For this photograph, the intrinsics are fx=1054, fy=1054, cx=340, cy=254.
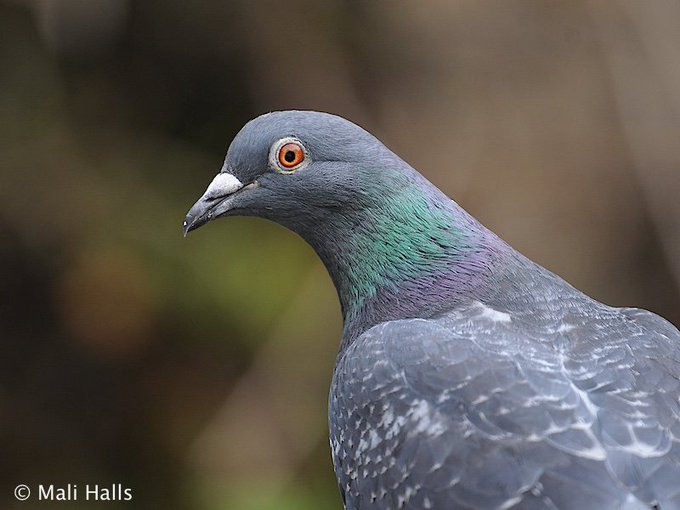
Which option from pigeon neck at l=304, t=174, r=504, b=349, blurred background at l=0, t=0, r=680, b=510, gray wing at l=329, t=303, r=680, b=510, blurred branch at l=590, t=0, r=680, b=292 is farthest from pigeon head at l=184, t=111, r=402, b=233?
blurred branch at l=590, t=0, r=680, b=292

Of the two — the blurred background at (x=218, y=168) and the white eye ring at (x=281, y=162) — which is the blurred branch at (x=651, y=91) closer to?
the blurred background at (x=218, y=168)

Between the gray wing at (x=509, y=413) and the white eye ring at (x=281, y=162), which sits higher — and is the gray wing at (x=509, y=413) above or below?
below

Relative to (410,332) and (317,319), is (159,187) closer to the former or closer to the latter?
(317,319)

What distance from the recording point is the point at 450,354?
3.77 metres

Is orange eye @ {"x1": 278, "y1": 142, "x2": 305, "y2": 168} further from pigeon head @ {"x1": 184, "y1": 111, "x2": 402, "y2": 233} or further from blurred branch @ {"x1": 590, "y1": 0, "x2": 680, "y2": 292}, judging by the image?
blurred branch @ {"x1": 590, "y1": 0, "x2": 680, "y2": 292}

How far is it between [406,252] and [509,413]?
1.11 meters

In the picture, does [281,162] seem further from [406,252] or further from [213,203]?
[406,252]

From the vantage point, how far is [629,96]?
25.4 feet

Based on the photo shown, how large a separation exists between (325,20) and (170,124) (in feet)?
4.61

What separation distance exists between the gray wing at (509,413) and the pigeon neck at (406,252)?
9.3 inches

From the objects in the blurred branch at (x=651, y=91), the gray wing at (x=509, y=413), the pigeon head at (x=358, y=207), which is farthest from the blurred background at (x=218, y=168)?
→ the gray wing at (x=509, y=413)

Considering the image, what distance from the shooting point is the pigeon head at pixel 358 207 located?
174 inches

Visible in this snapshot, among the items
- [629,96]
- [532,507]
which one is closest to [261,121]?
[532,507]

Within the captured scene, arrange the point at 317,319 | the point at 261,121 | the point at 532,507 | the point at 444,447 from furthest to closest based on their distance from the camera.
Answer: the point at 317,319 → the point at 261,121 → the point at 444,447 → the point at 532,507
